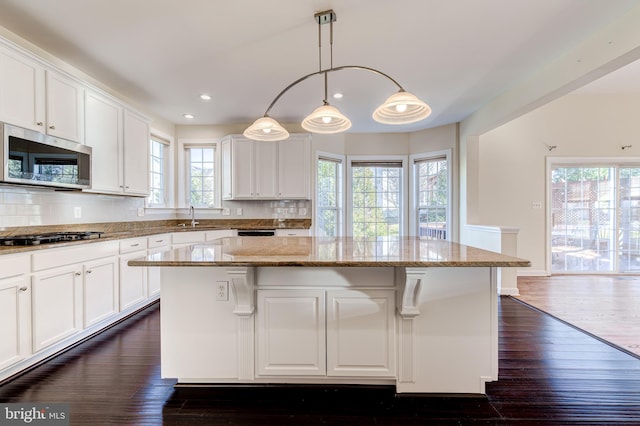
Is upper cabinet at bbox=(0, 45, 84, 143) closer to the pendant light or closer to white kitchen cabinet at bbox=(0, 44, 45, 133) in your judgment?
white kitchen cabinet at bbox=(0, 44, 45, 133)

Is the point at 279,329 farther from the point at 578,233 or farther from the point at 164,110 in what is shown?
the point at 578,233

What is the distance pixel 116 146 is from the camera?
3.17 m

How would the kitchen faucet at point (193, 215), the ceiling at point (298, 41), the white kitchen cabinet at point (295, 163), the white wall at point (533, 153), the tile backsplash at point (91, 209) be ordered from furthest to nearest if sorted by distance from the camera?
the white wall at point (533, 153) → the kitchen faucet at point (193, 215) → the white kitchen cabinet at point (295, 163) → the tile backsplash at point (91, 209) → the ceiling at point (298, 41)

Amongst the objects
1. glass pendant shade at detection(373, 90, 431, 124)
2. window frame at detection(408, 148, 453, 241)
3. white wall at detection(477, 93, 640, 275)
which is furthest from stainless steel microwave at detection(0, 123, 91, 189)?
white wall at detection(477, 93, 640, 275)

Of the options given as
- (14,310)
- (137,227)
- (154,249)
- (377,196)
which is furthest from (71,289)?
(377,196)

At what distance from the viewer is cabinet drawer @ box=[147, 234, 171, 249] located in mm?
3270

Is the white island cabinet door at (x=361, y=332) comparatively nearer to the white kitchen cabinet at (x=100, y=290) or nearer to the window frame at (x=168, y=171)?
the white kitchen cabinet at (x=100, y=290)

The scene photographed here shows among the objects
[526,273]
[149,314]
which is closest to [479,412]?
[149,314]

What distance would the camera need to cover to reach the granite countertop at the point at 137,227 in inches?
90.2

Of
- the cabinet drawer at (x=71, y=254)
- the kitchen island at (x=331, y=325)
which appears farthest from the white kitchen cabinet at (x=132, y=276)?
the kitchen island at (x=331, y=325)

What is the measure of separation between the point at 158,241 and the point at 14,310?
1.54 metres

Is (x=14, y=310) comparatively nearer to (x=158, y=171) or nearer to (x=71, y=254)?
(x=71, y=254)

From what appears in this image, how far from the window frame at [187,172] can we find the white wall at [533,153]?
14.0 ft

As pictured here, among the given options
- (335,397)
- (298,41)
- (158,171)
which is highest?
(298,41)
